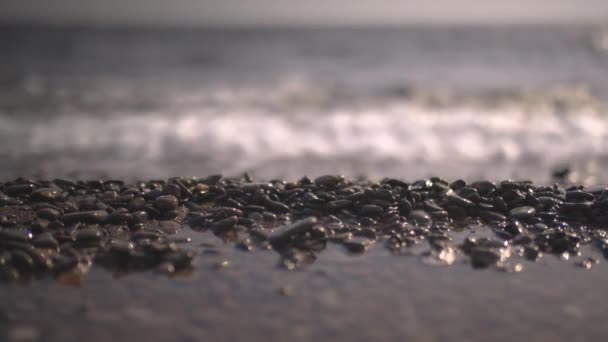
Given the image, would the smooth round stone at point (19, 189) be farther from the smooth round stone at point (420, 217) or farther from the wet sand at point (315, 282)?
the smooth round stone at point (420, 217)

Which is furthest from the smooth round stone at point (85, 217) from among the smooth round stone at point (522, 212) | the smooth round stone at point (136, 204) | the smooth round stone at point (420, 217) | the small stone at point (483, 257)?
the smooth round stone at point (522, 212)

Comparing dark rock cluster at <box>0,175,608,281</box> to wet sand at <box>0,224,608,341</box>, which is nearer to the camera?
wet sand at <box>0,224,608,341</box>

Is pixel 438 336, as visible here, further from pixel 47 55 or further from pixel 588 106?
pixel 47 55

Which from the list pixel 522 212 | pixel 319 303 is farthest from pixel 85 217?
pixel 522 212

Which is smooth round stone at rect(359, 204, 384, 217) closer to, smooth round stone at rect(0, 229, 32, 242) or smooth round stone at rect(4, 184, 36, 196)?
smooth round stone at rect(0, 229, 32, 242)

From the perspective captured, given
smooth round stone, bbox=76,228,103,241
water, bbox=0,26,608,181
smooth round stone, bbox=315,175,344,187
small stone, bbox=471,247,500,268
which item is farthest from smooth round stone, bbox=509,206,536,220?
water, bbox=0,26,608,181

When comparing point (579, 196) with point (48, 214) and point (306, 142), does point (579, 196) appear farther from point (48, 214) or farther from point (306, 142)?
point (306, 142)

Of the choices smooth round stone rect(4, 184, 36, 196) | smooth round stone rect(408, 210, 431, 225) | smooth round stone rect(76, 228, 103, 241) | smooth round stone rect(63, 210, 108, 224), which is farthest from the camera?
smooth round stone rect(4, 184, 36, 196)
